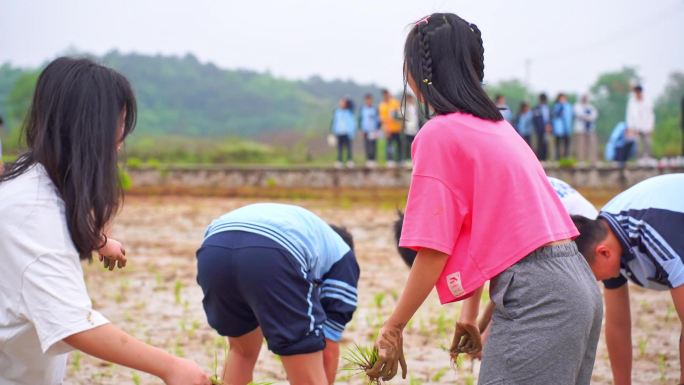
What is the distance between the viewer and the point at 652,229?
324 centimetres

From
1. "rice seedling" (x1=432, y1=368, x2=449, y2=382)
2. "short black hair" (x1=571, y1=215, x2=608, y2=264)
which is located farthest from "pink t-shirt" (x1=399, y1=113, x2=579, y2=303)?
"rice seedling" (x1=432, y1=368, x2=449, y2=382)

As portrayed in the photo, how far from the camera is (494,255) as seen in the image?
2.48 metres

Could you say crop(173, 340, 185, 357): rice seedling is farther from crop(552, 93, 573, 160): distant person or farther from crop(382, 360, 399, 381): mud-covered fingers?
crop(552, 93, 573, 160): distant person

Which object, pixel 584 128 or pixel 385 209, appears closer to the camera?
pixel 385 209

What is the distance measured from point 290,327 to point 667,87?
72405mm

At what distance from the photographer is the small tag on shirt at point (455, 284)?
2.51 m

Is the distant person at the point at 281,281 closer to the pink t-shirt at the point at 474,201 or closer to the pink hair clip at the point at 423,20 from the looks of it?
the pink t-shirt at the point at 474,201

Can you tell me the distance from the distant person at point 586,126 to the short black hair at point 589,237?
1747cm

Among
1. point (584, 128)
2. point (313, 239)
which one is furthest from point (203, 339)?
point (584, 128)

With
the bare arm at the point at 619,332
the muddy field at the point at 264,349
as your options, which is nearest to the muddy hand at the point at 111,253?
the muddy field at the point at 264,349

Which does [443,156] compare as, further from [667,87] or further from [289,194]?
[667,87]

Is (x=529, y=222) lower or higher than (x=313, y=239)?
higher

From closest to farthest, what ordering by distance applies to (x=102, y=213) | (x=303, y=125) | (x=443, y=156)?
(x=102, y=213), (x=443, y=156), (x=303, y=125)

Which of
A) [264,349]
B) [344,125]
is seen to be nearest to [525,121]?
[344,125]
